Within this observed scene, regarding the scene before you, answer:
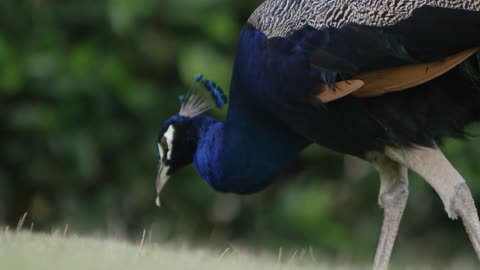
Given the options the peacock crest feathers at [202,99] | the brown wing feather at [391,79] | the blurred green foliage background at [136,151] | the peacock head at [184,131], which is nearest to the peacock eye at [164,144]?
the peacock head at [184,131]

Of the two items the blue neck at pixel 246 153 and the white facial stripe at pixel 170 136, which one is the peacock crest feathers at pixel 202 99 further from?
the blue neck at pixel 246 153

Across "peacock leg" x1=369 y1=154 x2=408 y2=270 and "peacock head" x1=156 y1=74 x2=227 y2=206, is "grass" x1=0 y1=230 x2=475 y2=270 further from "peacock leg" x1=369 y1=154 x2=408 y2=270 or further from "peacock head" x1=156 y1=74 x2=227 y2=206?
"peacock head" x1=156 y1=74 x2=227 y2=206

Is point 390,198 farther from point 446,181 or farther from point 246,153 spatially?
point 246,153

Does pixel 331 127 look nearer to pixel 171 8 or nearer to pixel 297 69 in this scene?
pixel 297 69

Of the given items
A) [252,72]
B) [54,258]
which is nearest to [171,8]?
[252,72]

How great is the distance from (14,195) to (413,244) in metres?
2.42

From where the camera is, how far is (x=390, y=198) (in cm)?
431

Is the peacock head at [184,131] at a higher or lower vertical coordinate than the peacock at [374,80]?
lower

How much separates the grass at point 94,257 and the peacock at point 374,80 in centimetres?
49

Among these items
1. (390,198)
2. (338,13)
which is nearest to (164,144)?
(390,198)

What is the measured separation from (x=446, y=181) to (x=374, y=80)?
18.8 inches

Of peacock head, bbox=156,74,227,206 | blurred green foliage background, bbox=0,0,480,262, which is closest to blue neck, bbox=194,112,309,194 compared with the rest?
peacock head, bbox=156,74,227,206

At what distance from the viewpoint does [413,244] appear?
6.66 m

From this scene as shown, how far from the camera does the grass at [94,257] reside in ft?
9.93
